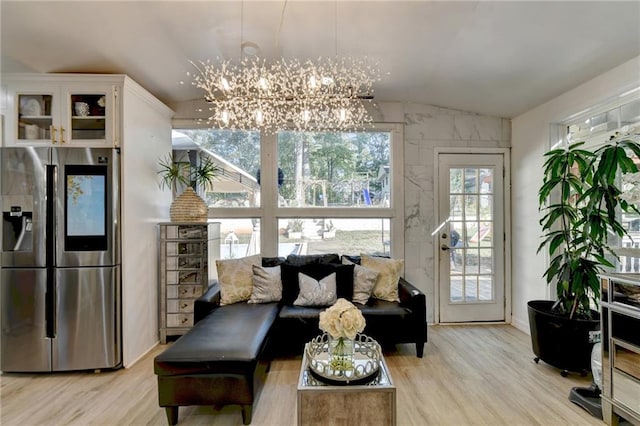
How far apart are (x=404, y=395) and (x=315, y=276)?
138 centimetres

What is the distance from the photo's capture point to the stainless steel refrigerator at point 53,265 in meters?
2.65

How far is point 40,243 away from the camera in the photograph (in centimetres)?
264

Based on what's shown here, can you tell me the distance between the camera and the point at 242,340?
2182 millimetres

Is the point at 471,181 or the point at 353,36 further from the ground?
the point at 353,36

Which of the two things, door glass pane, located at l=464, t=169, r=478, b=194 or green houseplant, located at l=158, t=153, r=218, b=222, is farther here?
door glass pane, located at l=464, t=169, r=478, b=194

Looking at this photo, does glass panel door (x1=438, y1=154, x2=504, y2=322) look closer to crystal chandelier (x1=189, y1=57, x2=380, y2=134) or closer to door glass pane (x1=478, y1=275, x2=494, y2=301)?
door glass pane (x1=478, y1=275, x2=494, y2=301)

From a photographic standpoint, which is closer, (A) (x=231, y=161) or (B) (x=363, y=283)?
(B) (x=363, y=283)

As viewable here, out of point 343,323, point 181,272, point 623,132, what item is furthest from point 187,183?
point 623,132

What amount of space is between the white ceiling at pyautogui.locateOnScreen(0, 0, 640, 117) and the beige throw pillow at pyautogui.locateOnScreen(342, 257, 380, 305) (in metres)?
2.09

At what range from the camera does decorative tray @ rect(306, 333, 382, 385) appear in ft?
5.65

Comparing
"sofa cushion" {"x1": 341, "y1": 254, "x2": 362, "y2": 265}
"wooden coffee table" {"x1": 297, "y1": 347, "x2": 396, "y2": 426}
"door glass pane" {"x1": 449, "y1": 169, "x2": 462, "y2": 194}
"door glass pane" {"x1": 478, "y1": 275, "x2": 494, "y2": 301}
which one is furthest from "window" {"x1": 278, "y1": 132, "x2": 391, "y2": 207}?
"wooden coffee table" {"x1": 297, "y1": 347, "x2": 396, "y2": 426}

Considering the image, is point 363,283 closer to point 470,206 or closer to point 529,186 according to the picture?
point 470,206

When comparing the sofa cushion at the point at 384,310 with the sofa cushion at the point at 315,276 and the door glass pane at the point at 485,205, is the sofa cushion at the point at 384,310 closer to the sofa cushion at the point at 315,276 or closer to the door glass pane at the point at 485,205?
the sofa cushion at the point at 315,276

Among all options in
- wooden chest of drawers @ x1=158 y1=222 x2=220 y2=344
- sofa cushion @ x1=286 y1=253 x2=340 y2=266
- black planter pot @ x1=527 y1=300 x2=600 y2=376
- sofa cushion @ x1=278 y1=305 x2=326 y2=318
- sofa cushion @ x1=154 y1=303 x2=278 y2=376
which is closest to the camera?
sofa cushion @ x1=154 y1=303 x2=278 y2=376
